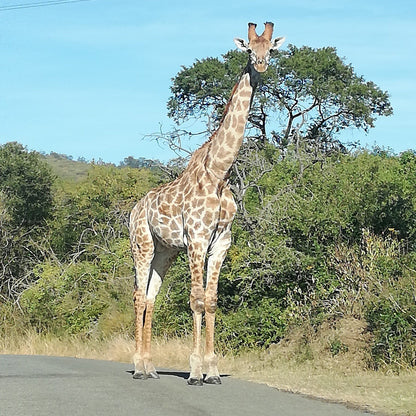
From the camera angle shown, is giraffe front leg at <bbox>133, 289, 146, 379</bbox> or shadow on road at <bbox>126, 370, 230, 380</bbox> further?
shadow on road at <bbox>126, 370, 230, 380</bbox>

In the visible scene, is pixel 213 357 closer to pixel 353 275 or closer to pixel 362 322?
pixel 362 322

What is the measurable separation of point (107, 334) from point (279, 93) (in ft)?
70.4

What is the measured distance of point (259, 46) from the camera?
11.2 metres

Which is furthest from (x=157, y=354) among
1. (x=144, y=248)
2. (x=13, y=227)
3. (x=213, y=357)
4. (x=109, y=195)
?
(x=13, y=227)

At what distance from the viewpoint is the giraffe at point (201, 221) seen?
441 inches

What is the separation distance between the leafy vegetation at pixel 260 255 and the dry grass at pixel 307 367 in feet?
0.62

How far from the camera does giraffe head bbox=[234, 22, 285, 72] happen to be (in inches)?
440

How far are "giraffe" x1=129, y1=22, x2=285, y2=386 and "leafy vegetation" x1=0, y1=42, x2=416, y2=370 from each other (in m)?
3.32

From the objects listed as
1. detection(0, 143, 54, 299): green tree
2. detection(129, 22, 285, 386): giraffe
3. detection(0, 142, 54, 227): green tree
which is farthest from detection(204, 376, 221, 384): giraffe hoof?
detection(0, 142, 54, 227): green tree

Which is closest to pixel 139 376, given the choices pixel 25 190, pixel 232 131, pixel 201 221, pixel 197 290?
pixel 197 290

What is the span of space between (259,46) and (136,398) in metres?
5.04

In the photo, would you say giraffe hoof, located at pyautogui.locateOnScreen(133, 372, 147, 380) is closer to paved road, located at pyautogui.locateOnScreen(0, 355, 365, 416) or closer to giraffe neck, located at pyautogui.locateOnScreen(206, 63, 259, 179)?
paved road, located at pyautogui.locateOnScreen(0, 355, 365, 416)

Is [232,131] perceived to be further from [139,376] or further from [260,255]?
[260,255]

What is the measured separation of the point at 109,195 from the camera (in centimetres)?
2781
